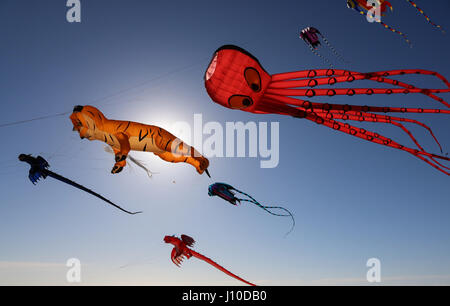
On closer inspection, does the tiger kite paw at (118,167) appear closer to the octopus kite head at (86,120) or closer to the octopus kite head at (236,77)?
the octopus kite head at (86,120)

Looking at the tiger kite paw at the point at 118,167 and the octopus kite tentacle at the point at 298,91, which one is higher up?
the octopus kite tentacle at the point at 298,91

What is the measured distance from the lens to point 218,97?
4.79m

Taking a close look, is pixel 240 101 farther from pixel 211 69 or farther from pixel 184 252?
pixel 184 252

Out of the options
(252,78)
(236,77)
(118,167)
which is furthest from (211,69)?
(118,167)

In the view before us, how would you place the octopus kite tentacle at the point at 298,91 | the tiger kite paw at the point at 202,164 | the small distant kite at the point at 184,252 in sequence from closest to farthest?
1. the octopus kite tentacle at the point at 298,91
2. the tiger kite paw at the point at 202,164
3. the small distant kite at the point at 184,252

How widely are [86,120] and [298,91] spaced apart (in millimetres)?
4098

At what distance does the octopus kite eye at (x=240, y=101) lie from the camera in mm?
4738

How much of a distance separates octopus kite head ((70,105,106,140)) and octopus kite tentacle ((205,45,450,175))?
7.87 ft

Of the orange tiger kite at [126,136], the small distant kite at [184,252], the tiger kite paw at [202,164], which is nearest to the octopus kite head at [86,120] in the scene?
the orange tiger kite at [126,136]

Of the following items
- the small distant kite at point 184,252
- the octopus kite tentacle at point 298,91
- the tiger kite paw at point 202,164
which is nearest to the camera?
the octopus kite tentacle at point 298,91

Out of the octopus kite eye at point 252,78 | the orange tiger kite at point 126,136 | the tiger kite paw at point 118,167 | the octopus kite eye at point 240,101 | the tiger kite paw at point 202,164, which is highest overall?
the octopus kite eye at point 252,78
